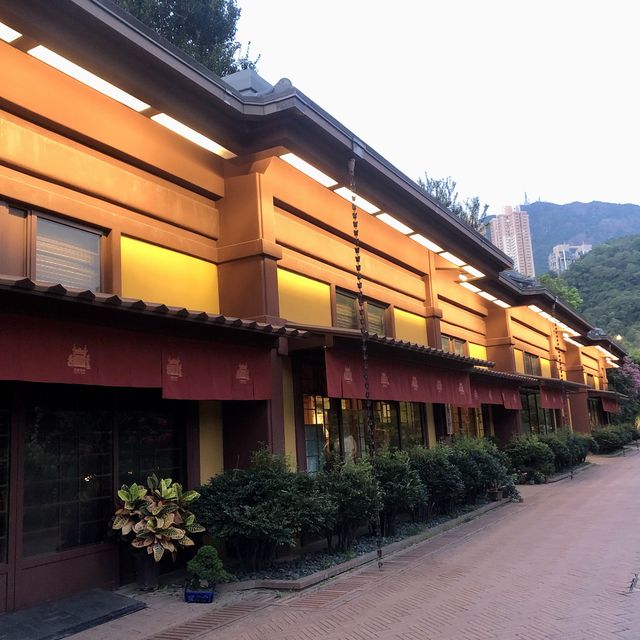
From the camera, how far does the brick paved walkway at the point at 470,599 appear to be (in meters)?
6.15

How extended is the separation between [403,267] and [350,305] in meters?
3.49

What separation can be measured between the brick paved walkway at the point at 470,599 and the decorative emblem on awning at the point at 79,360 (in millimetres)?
2813

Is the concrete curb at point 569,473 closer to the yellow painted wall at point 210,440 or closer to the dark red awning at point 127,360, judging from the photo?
the yellow painted wall at point 210,440

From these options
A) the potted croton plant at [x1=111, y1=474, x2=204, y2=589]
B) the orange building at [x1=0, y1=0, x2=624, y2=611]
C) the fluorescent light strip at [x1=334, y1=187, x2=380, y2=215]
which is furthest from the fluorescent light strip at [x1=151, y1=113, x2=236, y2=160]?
the potted croton plant at [x1=111, y1=474, x2=204, y2=589]

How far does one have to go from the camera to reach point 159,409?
9.20 meters

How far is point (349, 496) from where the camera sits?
9430 millimetres

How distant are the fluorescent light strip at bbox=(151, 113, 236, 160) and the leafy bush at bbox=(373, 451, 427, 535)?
20.2 feet

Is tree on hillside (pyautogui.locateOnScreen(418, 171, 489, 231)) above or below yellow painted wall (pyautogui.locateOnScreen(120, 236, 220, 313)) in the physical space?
above

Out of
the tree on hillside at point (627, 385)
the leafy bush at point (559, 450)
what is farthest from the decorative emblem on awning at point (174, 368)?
the tree on hillside at point (627, 385)

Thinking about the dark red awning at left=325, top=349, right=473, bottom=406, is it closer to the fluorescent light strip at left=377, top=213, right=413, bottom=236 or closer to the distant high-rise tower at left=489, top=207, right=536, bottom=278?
the fluorescent light strip at left=377, top=213, right=413, bottom=236

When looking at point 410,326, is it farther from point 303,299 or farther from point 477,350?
point 477,350

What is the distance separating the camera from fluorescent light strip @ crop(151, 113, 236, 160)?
9.08 metres

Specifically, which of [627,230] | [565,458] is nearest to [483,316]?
[565,458]

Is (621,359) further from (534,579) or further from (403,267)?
(534,579)
